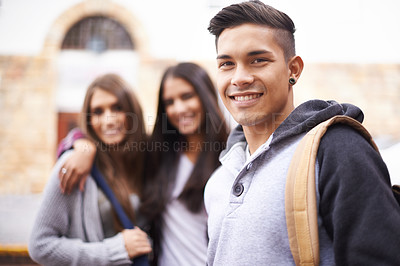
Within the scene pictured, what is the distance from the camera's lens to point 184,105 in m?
1.92

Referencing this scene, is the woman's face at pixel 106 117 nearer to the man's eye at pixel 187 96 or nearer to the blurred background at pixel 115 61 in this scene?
the man's eye at pixel 187 96

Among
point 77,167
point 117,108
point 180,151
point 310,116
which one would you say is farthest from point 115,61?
point 310,116

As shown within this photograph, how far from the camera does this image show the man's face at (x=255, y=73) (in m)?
1.07

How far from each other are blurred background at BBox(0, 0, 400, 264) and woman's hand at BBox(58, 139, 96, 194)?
2380 mm

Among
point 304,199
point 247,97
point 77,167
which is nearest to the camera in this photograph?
point 304,199

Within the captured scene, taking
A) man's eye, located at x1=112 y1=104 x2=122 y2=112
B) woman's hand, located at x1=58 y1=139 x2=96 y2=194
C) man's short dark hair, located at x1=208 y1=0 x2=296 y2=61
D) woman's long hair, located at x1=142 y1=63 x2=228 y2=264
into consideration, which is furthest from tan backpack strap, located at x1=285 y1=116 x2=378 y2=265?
man's eye, located at x1=112 y1=104 x2=122 y2=112

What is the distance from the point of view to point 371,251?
771 millimetres

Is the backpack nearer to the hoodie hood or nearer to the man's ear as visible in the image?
the hoodie hood

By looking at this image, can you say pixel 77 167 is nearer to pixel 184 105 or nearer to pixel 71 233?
pixel 71 233

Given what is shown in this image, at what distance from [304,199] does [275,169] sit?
0.51 feet

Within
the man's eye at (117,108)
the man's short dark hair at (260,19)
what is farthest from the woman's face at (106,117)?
the man's short dark hair at (260,19)

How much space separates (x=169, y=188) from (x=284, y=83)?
104 centimetres

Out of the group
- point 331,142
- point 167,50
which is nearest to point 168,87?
point 331,142

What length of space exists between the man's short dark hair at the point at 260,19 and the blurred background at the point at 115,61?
2.92 meters
